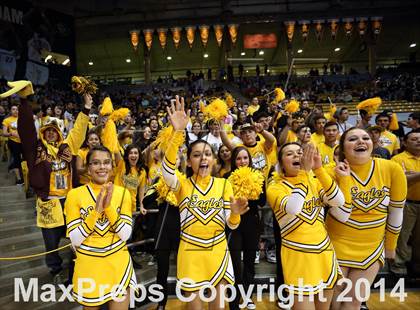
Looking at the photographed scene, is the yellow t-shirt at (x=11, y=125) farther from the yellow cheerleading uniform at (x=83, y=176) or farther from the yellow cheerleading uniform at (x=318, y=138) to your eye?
the yellow cheerleading uniform at (x=318, y=138)

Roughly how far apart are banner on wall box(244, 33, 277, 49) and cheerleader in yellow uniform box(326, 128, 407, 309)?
20.0 meters

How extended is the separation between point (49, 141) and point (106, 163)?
5.30 feet

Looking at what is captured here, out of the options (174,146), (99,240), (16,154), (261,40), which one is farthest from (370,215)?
(261,40)

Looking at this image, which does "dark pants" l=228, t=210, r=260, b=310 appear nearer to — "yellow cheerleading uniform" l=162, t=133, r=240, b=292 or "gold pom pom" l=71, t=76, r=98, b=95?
"yellow cheerleading uniform" l=162, t=133, r=240, b=292

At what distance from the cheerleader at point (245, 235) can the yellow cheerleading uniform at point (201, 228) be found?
0.64 m

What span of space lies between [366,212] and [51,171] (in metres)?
3.01

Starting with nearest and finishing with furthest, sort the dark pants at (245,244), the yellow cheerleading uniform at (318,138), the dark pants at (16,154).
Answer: the dark pants at (245,244) < the yellow cheerleading uniform at (318,138) < the dark pants at (16,154)

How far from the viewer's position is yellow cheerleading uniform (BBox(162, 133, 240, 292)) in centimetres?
240

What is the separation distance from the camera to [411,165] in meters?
3.59

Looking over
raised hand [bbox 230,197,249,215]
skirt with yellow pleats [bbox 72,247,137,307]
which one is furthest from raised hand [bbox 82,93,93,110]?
raised hand [bbox 230,197,249,215]

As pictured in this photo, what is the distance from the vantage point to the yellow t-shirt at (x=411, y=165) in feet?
11.7

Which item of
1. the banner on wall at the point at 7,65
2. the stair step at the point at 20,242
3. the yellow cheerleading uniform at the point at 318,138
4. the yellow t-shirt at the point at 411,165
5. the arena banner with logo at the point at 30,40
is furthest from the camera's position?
the arena banner with logo at the point at 30,40

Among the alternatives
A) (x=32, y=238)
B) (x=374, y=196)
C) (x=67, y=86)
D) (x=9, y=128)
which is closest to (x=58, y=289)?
(x=32, y=238)

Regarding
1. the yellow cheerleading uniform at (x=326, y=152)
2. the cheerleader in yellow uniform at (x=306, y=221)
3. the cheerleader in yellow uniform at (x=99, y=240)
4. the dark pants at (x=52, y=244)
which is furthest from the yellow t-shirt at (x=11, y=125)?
the cheerleader in yellow uniform at (x=306, y=221)
